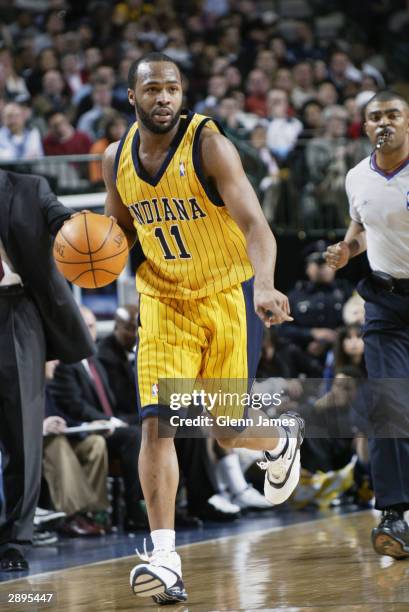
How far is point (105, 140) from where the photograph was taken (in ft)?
38.7

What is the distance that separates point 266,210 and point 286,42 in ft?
18.9

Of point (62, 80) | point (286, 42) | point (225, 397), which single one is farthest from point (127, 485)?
point (286, 42)

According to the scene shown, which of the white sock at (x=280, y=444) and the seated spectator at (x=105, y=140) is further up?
the seated spectator at (x=105, y=140)

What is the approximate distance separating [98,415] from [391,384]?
2.77 m

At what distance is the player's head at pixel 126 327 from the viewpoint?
823 cm

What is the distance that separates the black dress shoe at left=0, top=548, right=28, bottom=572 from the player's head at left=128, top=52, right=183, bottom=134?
231cm

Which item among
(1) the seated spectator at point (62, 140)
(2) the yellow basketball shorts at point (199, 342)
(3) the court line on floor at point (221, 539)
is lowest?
(3) the court line on floor at point (221, 539)

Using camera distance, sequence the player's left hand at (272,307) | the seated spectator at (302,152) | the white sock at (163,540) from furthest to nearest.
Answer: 1. the seated spectator at (302,152)
2. the white sock at (163,540)
3. the player's left hand at (272,307)

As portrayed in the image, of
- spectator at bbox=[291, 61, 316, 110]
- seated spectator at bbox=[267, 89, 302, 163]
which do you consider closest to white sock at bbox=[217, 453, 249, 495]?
seated spectator at bbox=[267, 89, 302, 163]

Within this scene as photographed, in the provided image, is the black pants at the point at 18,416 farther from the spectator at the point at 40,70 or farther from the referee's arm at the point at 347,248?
the spectator at the point at 40,70

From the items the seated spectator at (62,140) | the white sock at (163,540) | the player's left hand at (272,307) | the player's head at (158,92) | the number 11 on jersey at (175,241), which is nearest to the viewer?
the player's left hand at (272,307)

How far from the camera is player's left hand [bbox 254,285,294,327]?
13.5ft

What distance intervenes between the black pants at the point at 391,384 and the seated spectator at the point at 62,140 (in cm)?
686

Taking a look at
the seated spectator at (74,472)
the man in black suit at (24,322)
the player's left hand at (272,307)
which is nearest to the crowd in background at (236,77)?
the seated spectator at (74,472)
